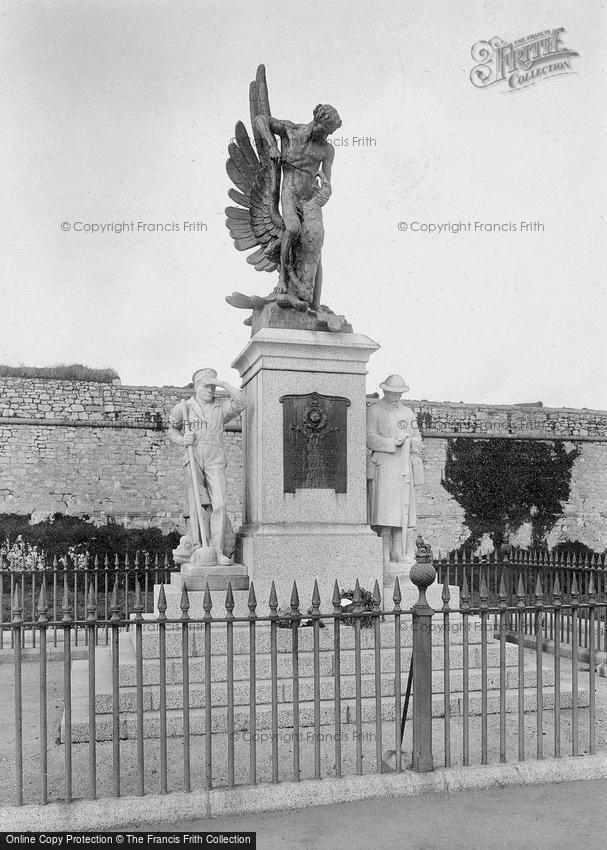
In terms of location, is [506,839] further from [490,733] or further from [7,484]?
[7,484]

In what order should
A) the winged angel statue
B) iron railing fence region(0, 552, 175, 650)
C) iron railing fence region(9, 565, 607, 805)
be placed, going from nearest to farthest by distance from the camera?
iron railing fence region(9, 565, 607, 805) < the winged angel statue < iron railing fence region(0, 552, 175, 650)

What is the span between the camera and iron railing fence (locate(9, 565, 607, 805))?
13.9 feet

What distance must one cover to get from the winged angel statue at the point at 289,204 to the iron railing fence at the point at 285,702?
3037 millimetres

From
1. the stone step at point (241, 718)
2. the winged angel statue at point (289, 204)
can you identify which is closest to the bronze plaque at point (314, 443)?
the winged angel statue at point (289, 204)

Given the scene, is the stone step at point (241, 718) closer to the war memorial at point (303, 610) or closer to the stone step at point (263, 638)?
the war memorial at point (303, 610)

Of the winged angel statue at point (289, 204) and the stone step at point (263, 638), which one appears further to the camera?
the winged angel statue at point (289, 204)

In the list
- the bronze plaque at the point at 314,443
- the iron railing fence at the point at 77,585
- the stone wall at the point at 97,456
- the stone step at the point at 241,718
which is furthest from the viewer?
the stone wall at the point at 97,456

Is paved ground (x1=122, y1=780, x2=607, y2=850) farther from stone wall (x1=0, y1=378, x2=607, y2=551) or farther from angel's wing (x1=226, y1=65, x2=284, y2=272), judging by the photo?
stone wall (x1=0, y1=378, x2=607, y2=551)

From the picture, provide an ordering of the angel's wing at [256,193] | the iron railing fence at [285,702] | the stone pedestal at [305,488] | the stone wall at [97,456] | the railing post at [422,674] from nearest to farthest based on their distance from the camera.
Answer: the iron railing fence at [285,702] < the railing post at [422,674] < the stone pedestal at [305,488] < the angel's wing at [256,193] < the stone wall at [97,456]

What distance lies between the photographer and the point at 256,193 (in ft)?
25.9

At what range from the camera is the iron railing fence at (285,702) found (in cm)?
425

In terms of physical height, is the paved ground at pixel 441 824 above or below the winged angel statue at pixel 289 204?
below

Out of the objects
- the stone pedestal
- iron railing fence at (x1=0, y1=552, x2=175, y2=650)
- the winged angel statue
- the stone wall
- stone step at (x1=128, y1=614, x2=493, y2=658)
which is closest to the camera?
stone step at (x1=128, y1=614, x2=493, y2=658)

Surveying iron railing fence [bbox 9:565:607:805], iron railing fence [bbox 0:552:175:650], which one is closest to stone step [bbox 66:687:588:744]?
iron railing fence [bbox 9:565:607:805]
